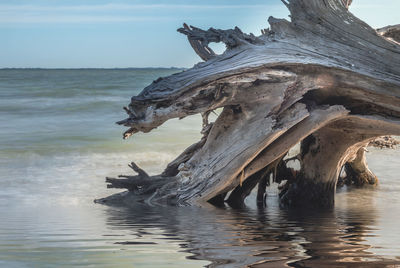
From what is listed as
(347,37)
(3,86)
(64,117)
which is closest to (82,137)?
(64,117)

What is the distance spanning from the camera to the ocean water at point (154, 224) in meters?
3.06

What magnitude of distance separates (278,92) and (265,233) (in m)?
1.33

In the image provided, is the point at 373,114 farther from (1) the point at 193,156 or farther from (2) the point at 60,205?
(2) the point at 60,205

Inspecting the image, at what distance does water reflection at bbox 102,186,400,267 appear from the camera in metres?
3.03

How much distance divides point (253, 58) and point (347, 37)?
0.79 meters

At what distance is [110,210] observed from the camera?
524cm

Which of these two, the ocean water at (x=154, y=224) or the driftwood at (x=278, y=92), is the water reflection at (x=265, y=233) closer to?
the ocean water at (x=154, y=224)

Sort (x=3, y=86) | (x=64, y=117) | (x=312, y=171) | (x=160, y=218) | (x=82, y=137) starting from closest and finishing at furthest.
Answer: (x=160, y=218)
(x=312, y=171)
(x=82, y=137)
(x=64, y=117)
(x=3, y=86)

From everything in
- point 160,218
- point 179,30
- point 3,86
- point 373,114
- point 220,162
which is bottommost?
point 160,218

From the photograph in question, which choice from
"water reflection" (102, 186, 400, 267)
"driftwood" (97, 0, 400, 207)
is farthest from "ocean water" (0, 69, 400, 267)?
"driftwood" (97, 0, 400, 207)

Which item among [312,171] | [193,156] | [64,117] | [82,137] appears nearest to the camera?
[193,156]

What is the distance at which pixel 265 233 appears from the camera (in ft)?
12.9

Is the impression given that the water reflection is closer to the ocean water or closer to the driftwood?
the ocean water

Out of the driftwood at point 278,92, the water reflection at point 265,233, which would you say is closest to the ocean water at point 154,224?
the water reflection at point 265,233
